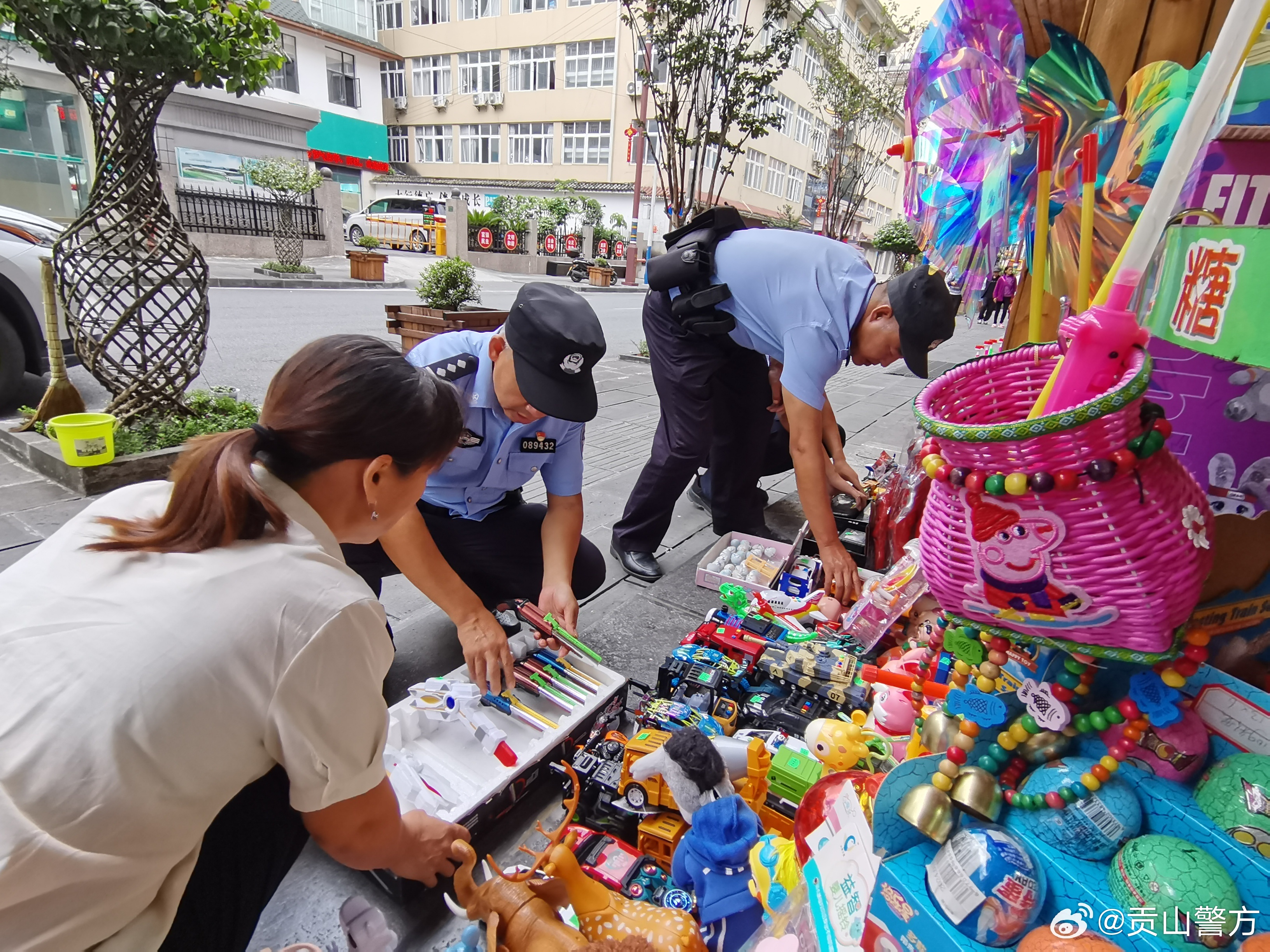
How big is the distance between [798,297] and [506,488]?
1.25m

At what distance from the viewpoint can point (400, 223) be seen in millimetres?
22703

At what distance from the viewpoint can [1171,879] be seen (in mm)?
778

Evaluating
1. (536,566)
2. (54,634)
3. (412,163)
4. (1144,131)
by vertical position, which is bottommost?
(536,566)

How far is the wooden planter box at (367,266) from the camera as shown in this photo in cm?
1363

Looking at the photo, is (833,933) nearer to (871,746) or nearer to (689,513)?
(871,746)

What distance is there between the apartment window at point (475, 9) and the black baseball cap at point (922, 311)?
115 feet

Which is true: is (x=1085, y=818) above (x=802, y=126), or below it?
below

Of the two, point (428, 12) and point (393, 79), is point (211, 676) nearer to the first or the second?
point (428, 12)

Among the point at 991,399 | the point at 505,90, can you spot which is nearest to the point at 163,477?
the point at 991,399

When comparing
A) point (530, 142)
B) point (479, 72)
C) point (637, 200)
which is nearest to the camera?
point (637, 200)

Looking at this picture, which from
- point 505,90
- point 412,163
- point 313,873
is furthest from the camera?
point 412,163

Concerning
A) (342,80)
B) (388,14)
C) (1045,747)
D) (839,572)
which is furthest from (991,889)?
A: (388,14)

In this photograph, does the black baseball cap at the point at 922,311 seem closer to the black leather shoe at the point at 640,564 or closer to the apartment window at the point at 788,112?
the black leather shoe at the point at 640,564

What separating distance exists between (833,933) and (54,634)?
116 cm
